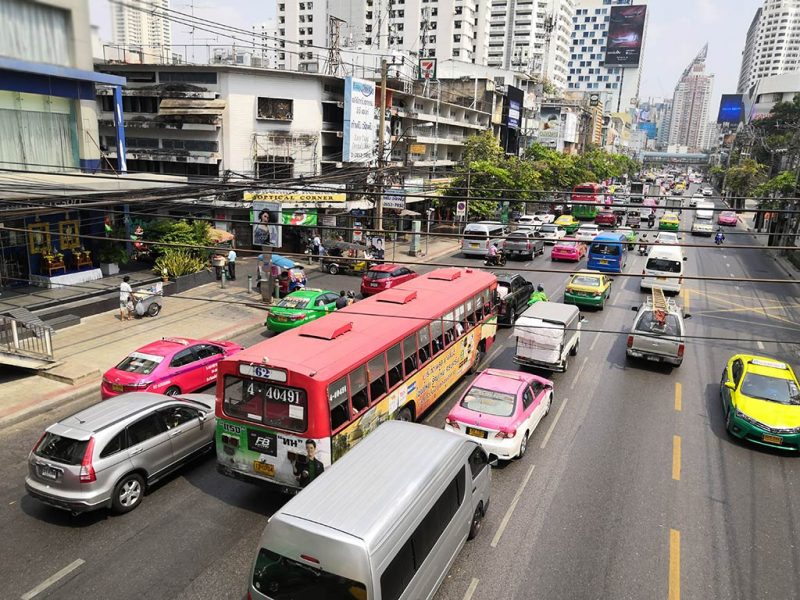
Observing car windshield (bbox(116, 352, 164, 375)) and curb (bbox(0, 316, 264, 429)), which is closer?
curb (bbox(0, 316, 264, 429))

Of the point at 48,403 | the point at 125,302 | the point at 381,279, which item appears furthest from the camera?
the point at 381,279

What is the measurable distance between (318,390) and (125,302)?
15.3 m

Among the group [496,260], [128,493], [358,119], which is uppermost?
[358,119]

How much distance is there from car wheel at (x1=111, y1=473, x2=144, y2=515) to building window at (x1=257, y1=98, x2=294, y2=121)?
108 ft

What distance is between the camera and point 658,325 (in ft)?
59.7

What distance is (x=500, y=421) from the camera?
39.3 ft

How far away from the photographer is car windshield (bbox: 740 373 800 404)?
44.4 feet

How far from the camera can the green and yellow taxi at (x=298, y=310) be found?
2073cm

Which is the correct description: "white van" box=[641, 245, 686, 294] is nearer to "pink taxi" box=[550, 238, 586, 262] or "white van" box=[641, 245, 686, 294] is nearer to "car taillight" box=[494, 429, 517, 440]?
"pink taxi" box=[550, 238, 586, 262]

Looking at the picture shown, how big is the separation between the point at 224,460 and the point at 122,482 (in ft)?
5.65

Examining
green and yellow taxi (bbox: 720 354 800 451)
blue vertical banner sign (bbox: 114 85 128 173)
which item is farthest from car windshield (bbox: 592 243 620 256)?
blue vertical banner sign (bbox: 114 85 128 173)

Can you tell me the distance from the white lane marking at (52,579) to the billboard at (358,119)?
3612 cm

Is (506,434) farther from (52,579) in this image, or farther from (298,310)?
(298,310)

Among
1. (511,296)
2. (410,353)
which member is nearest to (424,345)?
(410,353)
